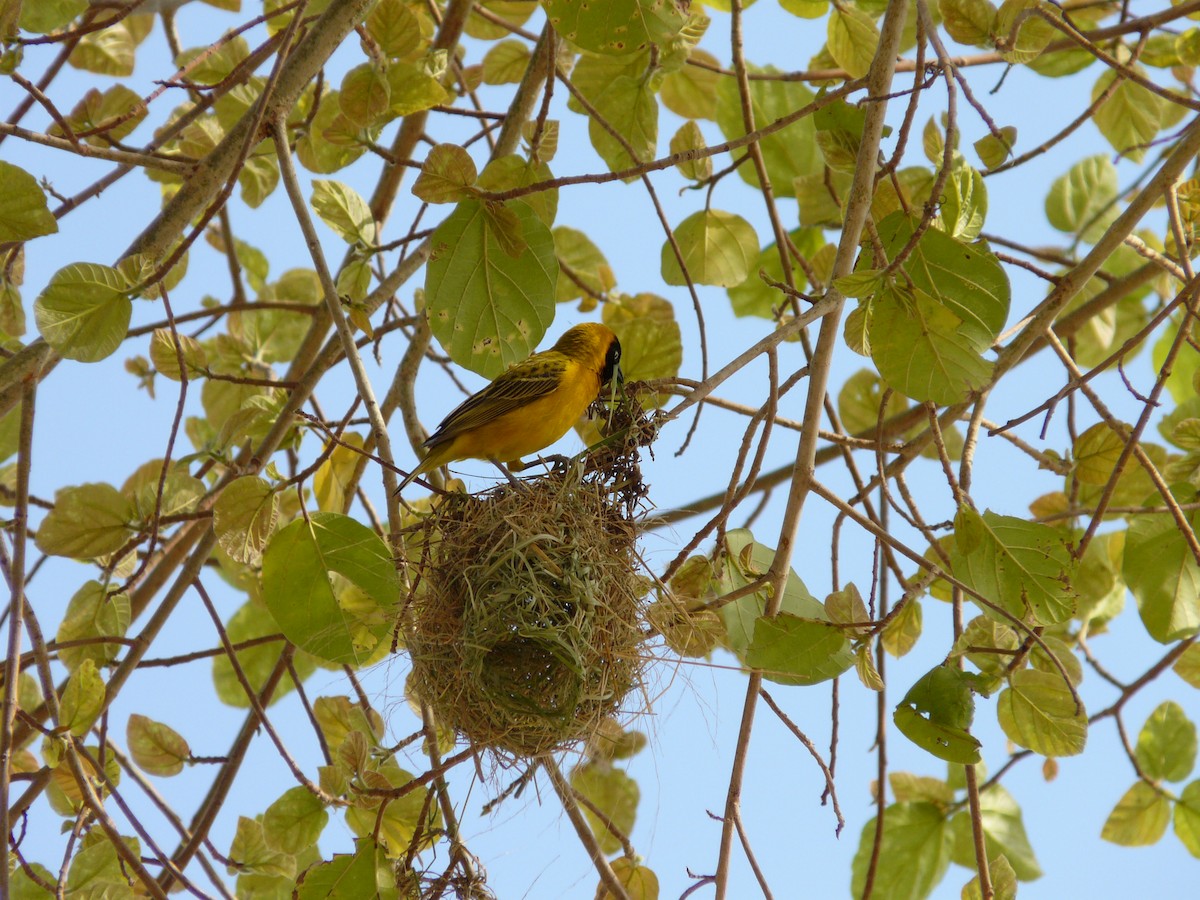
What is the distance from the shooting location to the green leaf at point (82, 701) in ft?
8.61

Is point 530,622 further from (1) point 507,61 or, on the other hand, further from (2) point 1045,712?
(1) point 507,61

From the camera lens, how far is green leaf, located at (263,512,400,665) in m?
2.88

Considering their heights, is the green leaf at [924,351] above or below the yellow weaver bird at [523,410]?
below

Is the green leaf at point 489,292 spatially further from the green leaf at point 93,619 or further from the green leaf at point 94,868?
the green leaf at point 94,868

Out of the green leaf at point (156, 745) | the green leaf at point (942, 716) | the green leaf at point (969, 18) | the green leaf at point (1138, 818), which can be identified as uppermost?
the green leaf at point (969, 18)

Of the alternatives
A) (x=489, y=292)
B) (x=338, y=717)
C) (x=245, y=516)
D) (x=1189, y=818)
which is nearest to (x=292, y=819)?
(x=338, y=717)

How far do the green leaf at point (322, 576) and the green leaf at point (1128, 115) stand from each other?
3.48 metres

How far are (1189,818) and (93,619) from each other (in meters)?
3.66

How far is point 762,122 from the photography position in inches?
185

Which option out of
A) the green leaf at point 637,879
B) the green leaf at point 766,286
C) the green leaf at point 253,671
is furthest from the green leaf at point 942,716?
the green leaf at point 253,671

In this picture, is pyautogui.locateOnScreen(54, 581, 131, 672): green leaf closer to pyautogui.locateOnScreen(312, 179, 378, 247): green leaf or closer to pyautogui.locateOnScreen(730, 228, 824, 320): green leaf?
pyautogui.locateOnScreen(312, 179, 378, 247): green leaf

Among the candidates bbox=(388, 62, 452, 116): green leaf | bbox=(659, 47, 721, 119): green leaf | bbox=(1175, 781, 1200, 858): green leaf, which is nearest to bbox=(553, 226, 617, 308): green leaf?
bbox=(659, 47, 721, 119): green leaf

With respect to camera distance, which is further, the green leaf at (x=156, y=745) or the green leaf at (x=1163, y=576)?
the green leaf at (x=156, y=745)

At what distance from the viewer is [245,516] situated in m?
2.98
